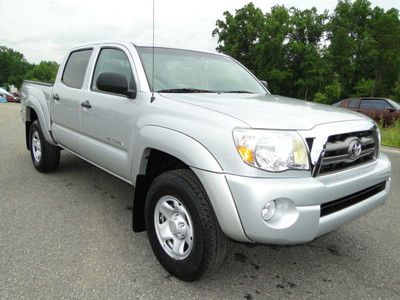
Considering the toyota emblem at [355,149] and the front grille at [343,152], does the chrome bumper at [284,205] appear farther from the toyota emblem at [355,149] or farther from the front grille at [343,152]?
the toyota emblem at [355,149]

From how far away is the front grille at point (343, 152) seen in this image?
2699 mm

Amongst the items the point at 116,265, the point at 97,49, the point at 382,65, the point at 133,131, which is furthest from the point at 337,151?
the point at 382,65

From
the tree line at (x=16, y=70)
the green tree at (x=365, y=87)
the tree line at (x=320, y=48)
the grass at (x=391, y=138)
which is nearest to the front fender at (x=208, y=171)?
the grass at (x=391, y=138)

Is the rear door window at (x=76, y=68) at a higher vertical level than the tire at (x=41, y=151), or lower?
higher

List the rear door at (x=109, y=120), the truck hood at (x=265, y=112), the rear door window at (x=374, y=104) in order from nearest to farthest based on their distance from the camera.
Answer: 1. the truck hood at (x=265, y=112)
2. the rear door at (x=109, y=120)
3. the rear door window at (x=374, y=104)

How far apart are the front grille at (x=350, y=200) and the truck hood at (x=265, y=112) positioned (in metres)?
0.54

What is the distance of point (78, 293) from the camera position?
274cm

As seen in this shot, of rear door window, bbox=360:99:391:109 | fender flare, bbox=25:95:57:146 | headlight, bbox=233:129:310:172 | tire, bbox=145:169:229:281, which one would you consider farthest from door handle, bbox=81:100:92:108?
rear door window, bbox=360:99:391:109

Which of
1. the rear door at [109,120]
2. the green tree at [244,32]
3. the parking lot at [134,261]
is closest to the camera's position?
the parking lot at [134,261]

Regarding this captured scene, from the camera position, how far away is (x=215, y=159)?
8.54 ft

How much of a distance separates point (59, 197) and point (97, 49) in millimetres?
1778

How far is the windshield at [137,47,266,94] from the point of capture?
11.9 ft

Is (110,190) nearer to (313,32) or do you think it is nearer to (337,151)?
(337,151)

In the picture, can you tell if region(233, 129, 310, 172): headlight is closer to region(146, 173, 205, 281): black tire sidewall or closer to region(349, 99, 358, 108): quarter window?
region(146, 173, 205, 281): black tire sidewall
